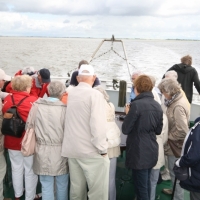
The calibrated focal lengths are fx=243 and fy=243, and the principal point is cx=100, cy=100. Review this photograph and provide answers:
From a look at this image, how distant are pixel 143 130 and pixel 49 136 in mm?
802

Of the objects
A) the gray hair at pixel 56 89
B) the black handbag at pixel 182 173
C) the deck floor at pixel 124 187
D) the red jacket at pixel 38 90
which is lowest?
the deck floor at pixel 124 187

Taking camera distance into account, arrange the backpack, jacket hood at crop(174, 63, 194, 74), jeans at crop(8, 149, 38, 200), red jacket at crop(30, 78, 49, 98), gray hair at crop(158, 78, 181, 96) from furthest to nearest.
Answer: jacket hood at crop(174, 63, 194, 74) < red jacket at crop(30, 78, 49, 98) < jeans at crop(8, 149, 38, 200) < gray hair at crop(158, 78, 181, 96) < the backpack

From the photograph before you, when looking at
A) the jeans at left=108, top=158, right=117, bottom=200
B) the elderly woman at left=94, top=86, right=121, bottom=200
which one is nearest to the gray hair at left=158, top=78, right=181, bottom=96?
the elderly woman at left=94, top=86, right=121, bottom=200

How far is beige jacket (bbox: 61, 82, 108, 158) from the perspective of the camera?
6.28 feet

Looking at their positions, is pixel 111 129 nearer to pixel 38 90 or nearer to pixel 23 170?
pixel 23 170

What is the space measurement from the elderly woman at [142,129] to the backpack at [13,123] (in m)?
0.94

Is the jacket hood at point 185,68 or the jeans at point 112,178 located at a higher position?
the jacket hood at point 185,68

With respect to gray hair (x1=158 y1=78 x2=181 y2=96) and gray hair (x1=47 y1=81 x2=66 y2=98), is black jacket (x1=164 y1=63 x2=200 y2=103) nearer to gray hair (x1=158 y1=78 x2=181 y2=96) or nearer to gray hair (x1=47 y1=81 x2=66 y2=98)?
gray hair (x1=158 y1=78 x2=181 y2=96)

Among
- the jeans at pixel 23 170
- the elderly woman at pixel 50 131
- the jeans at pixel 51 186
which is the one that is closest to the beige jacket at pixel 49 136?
the elderly woman at pixel 50 131

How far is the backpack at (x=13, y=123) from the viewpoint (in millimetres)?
2180

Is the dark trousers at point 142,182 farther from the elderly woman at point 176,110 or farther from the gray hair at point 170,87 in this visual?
the gray hair at point 170,87

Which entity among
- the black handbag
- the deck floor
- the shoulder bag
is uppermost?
the shoulder bag

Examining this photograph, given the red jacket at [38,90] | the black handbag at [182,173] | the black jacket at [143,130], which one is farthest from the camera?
the red jacket at [38,90]

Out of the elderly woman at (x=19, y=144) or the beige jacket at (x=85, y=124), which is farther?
the elderly woman at (x=19, y=144)
